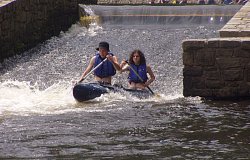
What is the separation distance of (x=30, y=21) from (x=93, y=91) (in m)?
6.94

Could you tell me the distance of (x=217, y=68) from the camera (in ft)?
46.0

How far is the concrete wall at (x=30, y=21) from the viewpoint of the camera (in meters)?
18.7

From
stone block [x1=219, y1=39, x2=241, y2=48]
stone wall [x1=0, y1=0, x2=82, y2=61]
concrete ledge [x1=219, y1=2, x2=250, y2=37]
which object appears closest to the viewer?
stone block [x1=219, y1=39, x2=241, y2=48]

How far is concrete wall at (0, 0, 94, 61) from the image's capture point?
18.7 meters

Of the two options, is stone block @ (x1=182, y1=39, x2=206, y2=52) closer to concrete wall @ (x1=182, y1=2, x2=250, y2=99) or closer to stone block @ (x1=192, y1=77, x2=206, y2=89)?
concrete wall @ (x1=182, y1=2, x2=250, y2=99)

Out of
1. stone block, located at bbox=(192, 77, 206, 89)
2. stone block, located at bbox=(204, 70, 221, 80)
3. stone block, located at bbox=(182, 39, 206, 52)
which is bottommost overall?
stone block, located at bbox=(192, 77, 206, 89)

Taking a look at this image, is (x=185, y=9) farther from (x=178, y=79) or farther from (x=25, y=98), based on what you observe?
(x=25, y=98)

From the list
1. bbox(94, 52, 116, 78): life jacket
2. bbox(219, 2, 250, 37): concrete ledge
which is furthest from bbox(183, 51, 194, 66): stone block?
bbox(94, 52, 116, 78): life jacket

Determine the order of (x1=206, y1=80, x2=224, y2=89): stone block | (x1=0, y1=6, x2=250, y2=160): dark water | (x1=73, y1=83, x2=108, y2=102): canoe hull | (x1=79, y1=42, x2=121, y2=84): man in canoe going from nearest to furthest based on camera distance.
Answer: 1. (x1=0, y1=6, x2=250, y2=160): dark water
2. (x1=73, y1=83, x2=108, y2=102): canoe hull
3. (x1=206, y1=80, x2=224, y2=89): stone block
4. (x1=79, y1=42, x2=121, y2=84): man in canoe

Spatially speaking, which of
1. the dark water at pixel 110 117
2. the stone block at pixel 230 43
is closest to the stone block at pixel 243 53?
the stone block at pixel 230 43

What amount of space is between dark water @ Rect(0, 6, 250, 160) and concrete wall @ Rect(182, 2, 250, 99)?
0.29 meters

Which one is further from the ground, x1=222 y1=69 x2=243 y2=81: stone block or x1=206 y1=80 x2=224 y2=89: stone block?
x1=222 y1=69 x2=243 y2=81: stone block

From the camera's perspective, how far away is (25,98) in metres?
14.6

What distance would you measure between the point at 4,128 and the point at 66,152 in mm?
1885
